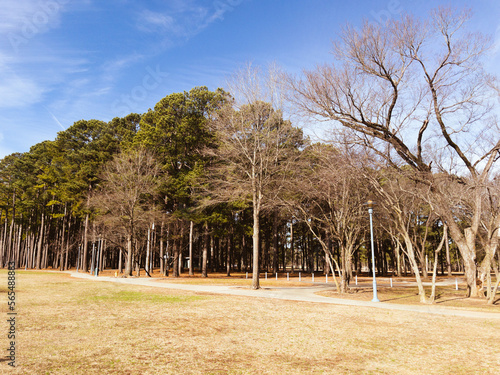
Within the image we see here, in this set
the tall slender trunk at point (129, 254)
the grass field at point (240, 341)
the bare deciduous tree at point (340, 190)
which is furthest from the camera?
the tall slender trunk at point (129, 254)

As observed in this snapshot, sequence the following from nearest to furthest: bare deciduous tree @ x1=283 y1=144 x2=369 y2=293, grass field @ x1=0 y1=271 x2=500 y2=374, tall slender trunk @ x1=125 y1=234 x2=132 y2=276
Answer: grass field @ x1=0 y1=271 x2=500 y2=374
bare deciduous tree @ x1=283 y1=144 x2=369 y2=293
tall slender trunk @ x1=125 y1=234 x2=132 y2=276

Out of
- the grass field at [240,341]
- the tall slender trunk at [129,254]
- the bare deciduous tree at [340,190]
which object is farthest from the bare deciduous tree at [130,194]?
the grass field at [240,341]

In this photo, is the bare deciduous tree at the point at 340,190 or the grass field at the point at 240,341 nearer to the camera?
the grass field at the point at 240,341

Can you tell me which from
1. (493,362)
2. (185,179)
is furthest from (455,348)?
(185,179)

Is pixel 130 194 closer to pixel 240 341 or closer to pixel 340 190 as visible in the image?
pixel 340 190

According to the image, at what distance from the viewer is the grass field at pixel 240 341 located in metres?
5.57

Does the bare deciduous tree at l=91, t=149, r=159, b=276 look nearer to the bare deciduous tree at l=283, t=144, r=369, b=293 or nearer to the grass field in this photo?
the bare deciduous tree at l=283, t=144, r=369, b=293

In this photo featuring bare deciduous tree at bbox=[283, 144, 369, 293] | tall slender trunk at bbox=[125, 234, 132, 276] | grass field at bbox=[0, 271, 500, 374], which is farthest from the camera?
tall slender trunk at bbox=[125, 234, 132, 276]

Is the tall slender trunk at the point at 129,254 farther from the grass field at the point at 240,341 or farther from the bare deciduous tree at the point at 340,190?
the grass field at the point at 240,341

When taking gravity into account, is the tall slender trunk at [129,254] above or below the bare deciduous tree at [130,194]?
below

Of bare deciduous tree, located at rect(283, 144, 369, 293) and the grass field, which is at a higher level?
bare deciduous tree, located at rect(283, 144, 369, 293)

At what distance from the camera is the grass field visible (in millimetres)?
5574

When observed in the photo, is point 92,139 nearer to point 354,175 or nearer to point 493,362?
point 354,175

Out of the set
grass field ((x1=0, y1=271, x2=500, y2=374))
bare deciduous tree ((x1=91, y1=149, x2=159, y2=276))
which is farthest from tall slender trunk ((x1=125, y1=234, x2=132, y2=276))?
grass field ((x1=0, y1=271, x2=500, y2=374))
